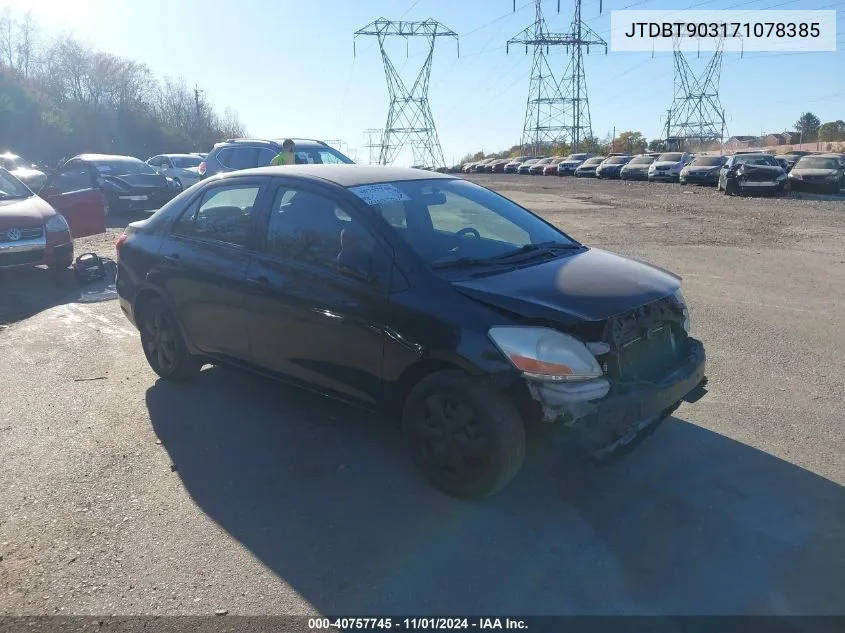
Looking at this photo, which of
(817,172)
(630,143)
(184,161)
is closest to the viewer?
(817,172)

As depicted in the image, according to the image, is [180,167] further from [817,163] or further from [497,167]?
[497,167]

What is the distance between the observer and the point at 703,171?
30031 millimetres

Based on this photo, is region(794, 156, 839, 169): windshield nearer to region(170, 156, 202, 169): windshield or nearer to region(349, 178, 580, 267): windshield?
A: region(170, 156, 202, 169): windshield

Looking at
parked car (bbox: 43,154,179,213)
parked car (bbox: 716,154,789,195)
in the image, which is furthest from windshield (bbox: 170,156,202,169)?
parked car (bbox: 716,154,789,195)

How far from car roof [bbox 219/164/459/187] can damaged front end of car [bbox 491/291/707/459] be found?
159cm

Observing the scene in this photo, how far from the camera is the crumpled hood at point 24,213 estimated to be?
27.8 feet

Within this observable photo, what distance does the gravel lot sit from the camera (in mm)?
2924

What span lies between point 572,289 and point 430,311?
0.77 meters

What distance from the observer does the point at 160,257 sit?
5.06 m

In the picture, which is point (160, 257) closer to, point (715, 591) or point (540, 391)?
point (540, 391)

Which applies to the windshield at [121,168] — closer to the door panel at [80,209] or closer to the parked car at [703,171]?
the door panel at [80,209]

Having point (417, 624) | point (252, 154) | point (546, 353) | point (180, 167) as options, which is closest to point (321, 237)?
point (546, 353)

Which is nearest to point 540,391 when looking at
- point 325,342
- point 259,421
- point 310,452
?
point 325,342

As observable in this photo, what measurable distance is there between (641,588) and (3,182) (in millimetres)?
10080
